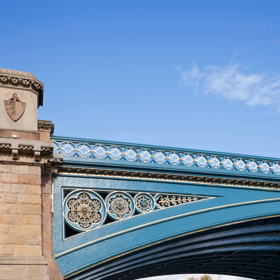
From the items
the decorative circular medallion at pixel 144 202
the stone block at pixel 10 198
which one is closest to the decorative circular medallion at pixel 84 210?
the decorative circular medallion at pixel 144 202

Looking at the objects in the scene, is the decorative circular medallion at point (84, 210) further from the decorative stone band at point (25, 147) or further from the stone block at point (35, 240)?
the decorative stone band at point (25, 147)

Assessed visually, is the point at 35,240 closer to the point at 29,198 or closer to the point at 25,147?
the point at 29,198

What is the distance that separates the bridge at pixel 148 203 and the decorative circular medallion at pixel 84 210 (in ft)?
0.09

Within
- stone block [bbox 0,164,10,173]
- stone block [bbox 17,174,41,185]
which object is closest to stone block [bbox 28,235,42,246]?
stone block [bbox 17,174,41,185]

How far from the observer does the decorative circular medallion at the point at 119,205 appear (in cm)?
1135

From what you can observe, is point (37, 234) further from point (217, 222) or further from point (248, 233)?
point (248, 233)

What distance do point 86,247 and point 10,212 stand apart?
222cm

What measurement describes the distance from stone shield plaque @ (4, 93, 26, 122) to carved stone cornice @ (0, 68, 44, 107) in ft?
1.15

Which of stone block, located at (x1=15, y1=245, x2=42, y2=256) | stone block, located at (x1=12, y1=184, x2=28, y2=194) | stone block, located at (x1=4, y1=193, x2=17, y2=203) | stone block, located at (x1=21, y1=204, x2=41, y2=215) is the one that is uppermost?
stone block, located at (x1=12, y1=184, x2=28, y2=194)

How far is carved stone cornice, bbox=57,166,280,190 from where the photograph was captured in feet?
38.1

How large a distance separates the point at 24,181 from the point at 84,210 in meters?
1.86

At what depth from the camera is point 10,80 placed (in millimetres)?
11109

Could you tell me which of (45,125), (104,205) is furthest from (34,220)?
(45,125)

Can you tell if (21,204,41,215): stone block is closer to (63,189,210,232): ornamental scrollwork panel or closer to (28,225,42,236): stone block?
(28,225,42,236): stone block
